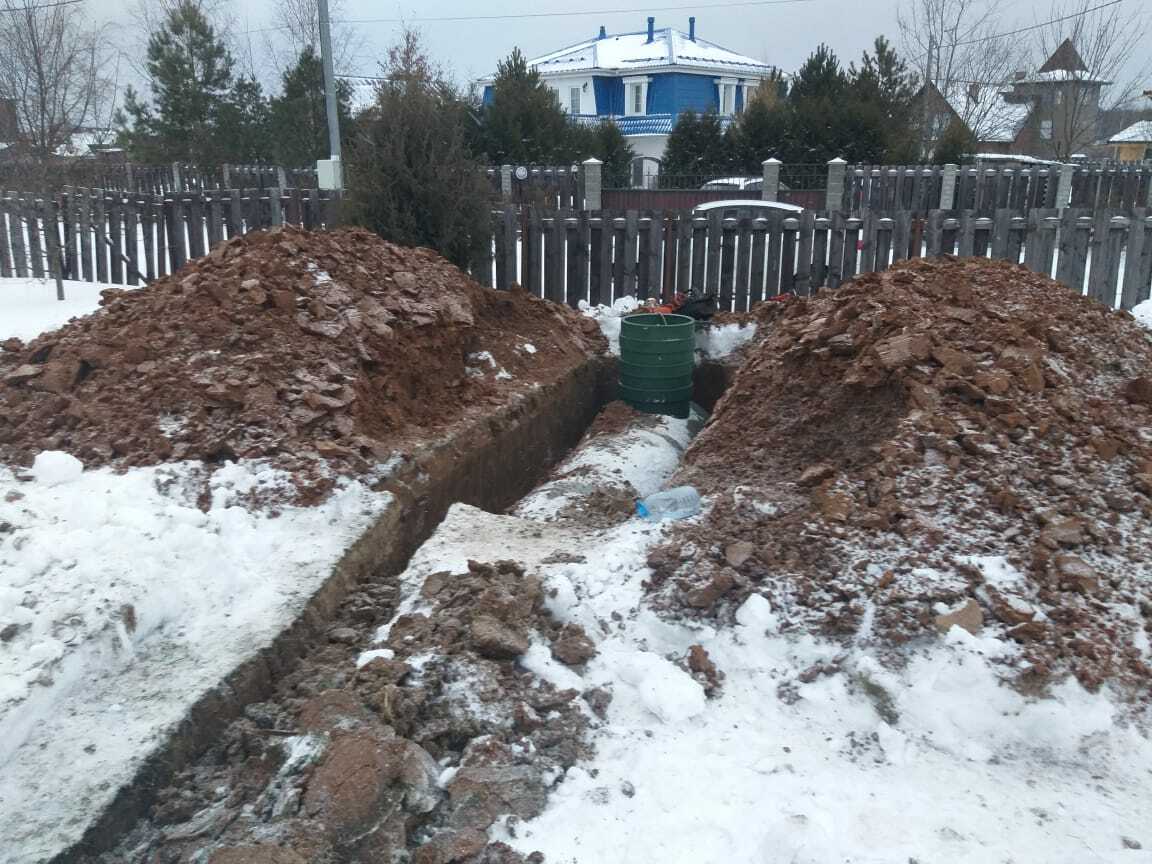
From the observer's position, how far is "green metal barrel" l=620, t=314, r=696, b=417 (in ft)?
23.6

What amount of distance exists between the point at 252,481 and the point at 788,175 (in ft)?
60.1

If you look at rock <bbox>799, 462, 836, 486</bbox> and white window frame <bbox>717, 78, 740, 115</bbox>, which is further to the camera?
white window frame <bbox>717, 78, 740, 115</bbox>

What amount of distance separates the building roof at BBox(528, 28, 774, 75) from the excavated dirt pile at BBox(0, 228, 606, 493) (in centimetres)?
3909

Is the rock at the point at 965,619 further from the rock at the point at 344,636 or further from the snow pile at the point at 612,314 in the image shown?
the snow pile at the point at 612,314

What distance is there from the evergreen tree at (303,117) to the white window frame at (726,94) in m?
26.6

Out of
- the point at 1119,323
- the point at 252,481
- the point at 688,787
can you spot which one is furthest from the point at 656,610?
the point at 1119,323

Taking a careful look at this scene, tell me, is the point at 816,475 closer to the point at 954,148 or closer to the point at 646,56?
the point at 954,148

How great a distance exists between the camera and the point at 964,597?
11.3 ft

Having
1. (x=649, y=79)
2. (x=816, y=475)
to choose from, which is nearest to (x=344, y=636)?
(x=816, y=475)

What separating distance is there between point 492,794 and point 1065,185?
1923cm

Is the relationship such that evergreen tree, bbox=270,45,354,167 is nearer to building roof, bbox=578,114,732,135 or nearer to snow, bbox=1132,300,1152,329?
snow, bbox=1132,300,1152,329

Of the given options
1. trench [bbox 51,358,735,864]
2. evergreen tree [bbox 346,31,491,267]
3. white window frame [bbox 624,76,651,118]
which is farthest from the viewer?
white window frame [bbox 624,76,651,118]

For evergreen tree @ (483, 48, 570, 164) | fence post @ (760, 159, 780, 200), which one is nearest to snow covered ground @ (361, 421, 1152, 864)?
fence post @ (760, 159, 780, 200)

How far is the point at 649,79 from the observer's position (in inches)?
1706
